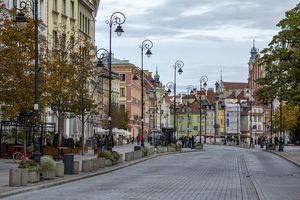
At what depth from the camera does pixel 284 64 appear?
36.9 metres

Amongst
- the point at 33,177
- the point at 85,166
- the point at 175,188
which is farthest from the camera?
the point at 85,166

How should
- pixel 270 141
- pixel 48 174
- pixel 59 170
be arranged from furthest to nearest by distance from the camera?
pixel 270 141, pixel 59 170, pixel 48 174

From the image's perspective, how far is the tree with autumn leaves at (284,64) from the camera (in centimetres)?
3638

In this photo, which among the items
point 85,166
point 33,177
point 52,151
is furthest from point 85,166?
point 52,151

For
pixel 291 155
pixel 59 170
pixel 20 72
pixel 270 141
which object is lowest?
pixel 291 155

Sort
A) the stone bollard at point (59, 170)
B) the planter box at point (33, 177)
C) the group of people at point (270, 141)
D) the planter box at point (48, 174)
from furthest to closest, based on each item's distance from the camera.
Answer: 1. the group of people at point (270, 141)
2. the stone bollard at point (59, 170)
3. the planter box at point (48, 174)
4. the planter box at point (33, 177)

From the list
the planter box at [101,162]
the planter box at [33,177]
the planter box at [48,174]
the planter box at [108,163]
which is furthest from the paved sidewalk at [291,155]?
the planter box at [33,177]

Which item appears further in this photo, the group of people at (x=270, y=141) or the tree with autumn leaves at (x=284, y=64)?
the group of people at (x=270, y=141)

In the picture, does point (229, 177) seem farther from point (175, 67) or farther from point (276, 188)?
point (175, 67)

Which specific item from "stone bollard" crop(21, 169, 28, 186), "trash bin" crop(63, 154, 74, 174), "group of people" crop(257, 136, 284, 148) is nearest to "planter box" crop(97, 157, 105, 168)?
"trash bin" crop(63, 154, 74, 174)

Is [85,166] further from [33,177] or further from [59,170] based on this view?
[33,177]

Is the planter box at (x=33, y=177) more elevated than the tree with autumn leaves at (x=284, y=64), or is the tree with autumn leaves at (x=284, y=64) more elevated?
the tree with autumn leaves at (x=284, y=64)

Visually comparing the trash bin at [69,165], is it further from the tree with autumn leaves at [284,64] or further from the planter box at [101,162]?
the tree with autumn leaves at [284,64]

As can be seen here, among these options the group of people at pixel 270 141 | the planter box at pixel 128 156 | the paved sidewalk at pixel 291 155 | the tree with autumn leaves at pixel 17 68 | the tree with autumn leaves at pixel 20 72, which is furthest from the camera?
the group of people at pixel 270 141
